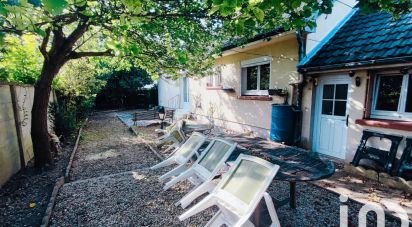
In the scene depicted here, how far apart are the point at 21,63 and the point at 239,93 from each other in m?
7.53

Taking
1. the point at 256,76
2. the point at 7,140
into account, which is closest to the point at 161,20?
the point at 7,140

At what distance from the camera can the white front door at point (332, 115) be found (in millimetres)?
5816

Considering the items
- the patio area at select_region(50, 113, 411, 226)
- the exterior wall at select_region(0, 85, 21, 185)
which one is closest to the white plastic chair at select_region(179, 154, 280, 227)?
the patio area at select_region(50, 113, 411, 226)

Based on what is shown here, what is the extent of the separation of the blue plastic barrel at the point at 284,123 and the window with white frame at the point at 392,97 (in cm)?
199

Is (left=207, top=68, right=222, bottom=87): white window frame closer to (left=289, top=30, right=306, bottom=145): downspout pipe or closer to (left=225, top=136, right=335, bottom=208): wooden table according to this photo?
(left=289, top=30, right=306, bottom=145): downspout pipe

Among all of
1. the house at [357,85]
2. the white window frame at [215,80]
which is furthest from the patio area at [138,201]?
the white window frame at [215,80]

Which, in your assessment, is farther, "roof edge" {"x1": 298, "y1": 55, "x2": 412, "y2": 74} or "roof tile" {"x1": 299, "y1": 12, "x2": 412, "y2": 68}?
"roof tile" {"x1": 299, "y1": 12, "x2": 412, "y2": 68}

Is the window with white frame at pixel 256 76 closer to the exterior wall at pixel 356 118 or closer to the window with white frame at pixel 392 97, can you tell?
the exterior wall at pixel 356 118

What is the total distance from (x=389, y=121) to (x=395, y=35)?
2.01 metres

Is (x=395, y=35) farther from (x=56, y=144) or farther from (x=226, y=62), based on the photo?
(x=56, y=144)

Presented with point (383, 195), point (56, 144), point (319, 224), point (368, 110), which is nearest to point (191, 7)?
point (319, 224)

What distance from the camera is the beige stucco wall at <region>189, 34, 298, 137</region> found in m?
7.17

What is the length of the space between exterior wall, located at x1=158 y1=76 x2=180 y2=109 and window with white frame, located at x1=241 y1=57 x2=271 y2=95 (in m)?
7.27

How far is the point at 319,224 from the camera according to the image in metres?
3.27
